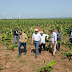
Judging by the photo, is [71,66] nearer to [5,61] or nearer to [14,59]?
[14,59]

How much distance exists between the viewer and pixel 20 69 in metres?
4.33

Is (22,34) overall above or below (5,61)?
above

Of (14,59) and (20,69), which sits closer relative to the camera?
(20,69)

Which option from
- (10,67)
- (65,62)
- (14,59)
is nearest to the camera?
(10,67)

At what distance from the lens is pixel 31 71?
13.8 feet

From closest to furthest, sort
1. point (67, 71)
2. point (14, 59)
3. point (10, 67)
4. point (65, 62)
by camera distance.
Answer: point (67, 71), point (10, 67), point (65, 62), point (14, 59)

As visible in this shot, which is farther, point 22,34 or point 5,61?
point 22,34

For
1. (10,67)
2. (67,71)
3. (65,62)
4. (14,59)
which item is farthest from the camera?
(14,59)

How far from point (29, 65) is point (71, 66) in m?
1.91

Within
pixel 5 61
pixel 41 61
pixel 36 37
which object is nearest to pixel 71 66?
pixel 41 61

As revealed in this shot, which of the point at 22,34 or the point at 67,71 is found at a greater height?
the point at 22,34

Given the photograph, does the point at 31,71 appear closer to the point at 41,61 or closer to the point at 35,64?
the point at 35,64

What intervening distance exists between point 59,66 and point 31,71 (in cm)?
130

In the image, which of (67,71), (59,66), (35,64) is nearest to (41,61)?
(35,64)
